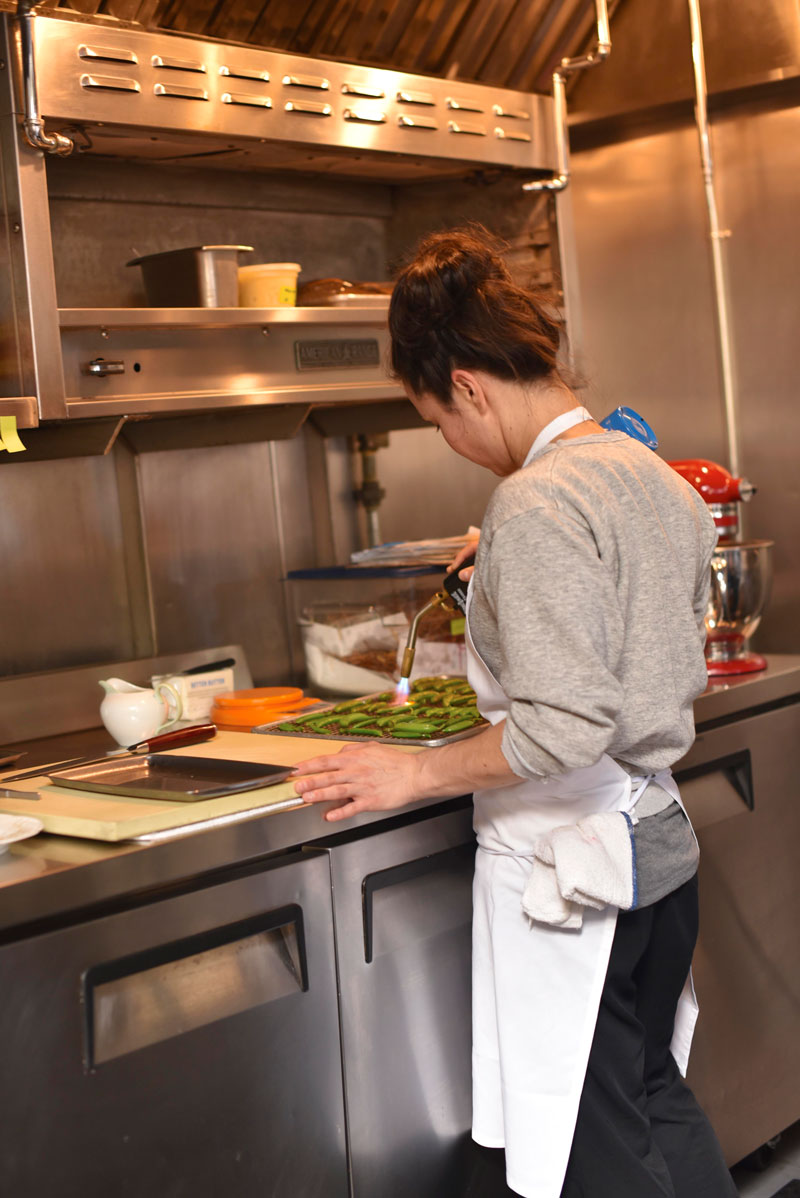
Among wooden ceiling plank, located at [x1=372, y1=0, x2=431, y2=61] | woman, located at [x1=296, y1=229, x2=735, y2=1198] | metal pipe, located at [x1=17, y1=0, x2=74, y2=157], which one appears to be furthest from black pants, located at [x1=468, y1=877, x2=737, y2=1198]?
wooden ceiling plank, located at [x1=372, y1=0, x2=431, y2=61]

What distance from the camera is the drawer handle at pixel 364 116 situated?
6.93 feet

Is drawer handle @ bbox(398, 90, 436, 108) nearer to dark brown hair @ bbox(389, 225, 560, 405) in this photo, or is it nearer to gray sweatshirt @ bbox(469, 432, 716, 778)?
dark brown hair @ bbox(389, 225, 560, 405)

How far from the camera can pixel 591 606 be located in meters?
1.24

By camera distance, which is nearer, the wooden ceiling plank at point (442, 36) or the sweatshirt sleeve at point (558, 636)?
the sweatshirt sleeve at point (558, 636)

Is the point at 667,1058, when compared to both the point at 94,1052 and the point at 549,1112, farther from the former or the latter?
the point at 94,1052

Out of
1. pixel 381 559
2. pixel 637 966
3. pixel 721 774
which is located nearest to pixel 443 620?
pixel 381 559

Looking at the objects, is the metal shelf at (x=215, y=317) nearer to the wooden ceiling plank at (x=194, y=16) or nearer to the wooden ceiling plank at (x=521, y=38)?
the wooden ceiling plank at (x=194, y=16)

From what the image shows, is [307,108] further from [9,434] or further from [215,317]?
[9,434]

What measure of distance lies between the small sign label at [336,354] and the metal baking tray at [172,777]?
777 mm

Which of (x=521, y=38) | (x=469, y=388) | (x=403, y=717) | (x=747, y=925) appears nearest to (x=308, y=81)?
(x=521, y=38)

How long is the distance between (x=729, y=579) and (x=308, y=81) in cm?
110

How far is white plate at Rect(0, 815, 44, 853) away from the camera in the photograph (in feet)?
4.42

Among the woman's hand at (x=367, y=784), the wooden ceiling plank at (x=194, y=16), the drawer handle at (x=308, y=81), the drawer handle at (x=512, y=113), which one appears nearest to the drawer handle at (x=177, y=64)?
the drawer handle at (x=308, y=81)

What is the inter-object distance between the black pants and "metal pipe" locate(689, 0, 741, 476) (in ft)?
4.76
